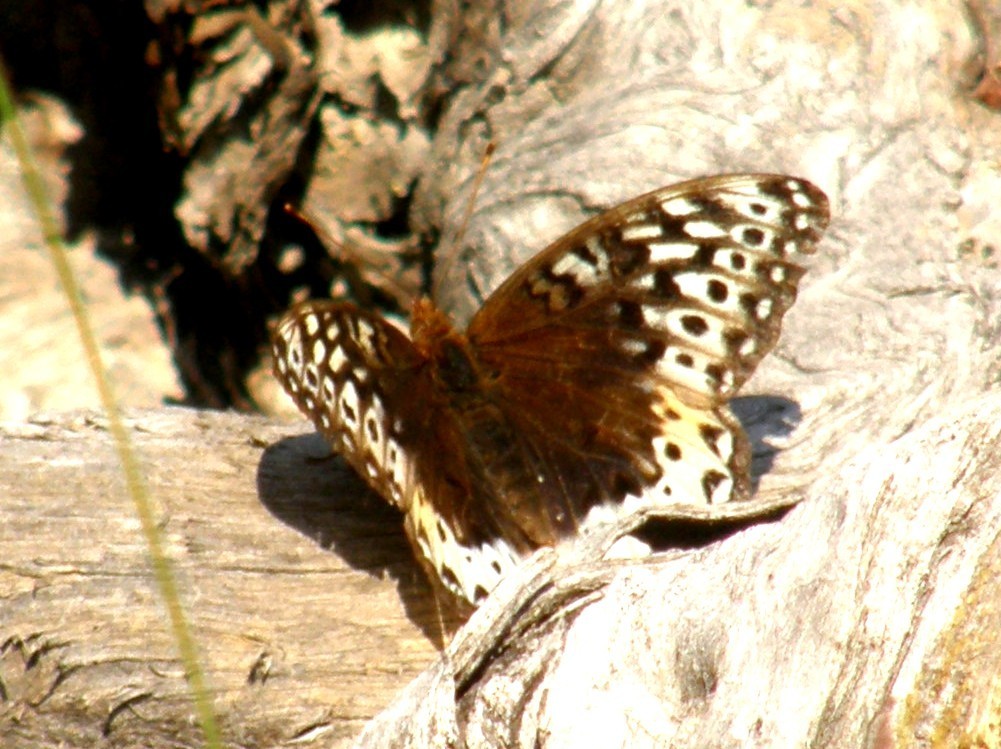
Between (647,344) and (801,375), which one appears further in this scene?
(801,375)

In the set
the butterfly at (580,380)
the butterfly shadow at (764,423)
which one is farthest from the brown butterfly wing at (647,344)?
the butterfly shadow at (764,423)

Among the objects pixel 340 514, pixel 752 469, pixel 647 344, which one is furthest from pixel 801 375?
pixel 340 514

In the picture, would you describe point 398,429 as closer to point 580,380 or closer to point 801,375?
point 580,380

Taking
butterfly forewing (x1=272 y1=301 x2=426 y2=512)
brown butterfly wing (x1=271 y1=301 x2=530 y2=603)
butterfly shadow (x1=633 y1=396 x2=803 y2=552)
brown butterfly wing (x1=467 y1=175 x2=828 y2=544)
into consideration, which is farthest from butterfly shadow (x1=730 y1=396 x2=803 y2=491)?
butterfly forewing (x1=272 y1=301 x2=426 y2=512)

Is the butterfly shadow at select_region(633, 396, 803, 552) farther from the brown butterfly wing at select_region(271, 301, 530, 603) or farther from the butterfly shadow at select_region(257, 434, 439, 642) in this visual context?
the butterfly shadow at select_region(257, 434, 439, 642)

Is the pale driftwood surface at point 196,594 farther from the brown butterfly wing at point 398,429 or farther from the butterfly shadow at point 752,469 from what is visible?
the butterfly shadow at point 752,469
